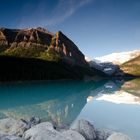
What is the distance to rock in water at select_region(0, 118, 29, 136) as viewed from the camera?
713 inches

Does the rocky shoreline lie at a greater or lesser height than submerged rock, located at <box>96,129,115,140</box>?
greater

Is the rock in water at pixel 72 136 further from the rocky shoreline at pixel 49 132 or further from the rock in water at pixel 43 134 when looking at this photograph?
the rock in water at pixel 43 134

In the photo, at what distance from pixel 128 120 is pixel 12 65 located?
122146mm

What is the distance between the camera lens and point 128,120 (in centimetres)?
2975

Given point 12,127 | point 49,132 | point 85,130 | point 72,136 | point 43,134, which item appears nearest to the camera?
point 43,134

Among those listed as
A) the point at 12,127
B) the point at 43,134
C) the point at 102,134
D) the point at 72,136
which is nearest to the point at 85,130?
the point at 102,134

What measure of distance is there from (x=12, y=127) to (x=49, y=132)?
415cm

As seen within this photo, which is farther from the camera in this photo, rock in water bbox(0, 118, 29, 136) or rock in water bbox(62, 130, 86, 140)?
rock in water bbox(0, 118, 29, 136)

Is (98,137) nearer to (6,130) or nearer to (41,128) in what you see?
(41,128)

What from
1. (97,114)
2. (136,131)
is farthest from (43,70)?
(136,131)

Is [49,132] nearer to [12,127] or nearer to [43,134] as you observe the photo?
[43,134]

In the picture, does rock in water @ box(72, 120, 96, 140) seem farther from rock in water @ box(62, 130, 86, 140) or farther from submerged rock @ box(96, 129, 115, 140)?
rock in water @ box(62, 130, 86, 140)

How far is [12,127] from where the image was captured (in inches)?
733

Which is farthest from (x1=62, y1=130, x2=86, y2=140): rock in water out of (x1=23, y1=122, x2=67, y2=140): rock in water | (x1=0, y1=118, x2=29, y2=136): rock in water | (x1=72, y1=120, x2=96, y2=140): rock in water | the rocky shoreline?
(x1=0, y1=118, x2=29, y2=136): rock in water
